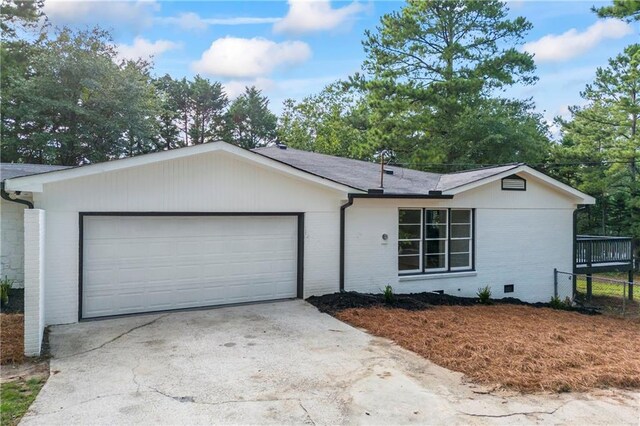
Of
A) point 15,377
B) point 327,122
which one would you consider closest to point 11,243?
point 15,377

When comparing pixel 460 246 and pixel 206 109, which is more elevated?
pixel 206 109

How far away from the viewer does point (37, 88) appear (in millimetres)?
20797

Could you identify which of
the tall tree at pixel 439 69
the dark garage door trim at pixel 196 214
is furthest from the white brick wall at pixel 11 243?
the tall tree at pixel 439 69

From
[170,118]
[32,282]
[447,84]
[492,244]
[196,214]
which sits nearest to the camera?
[32,282]

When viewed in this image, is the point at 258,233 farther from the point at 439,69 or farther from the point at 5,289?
the point at 439,69

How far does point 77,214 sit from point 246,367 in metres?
4.06

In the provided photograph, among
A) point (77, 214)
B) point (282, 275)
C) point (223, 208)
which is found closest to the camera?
point (77, 214)

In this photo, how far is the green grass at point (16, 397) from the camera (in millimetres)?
3756

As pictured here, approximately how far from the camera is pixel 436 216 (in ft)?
35.8

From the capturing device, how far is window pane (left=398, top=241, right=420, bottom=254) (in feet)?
34.6

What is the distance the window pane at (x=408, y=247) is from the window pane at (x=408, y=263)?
147mm

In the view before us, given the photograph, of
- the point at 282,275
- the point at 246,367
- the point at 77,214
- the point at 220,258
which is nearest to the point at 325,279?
the point at 282,275

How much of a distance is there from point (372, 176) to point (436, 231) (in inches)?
91.5

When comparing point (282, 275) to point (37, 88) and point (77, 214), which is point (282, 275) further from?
point (37, 88)
